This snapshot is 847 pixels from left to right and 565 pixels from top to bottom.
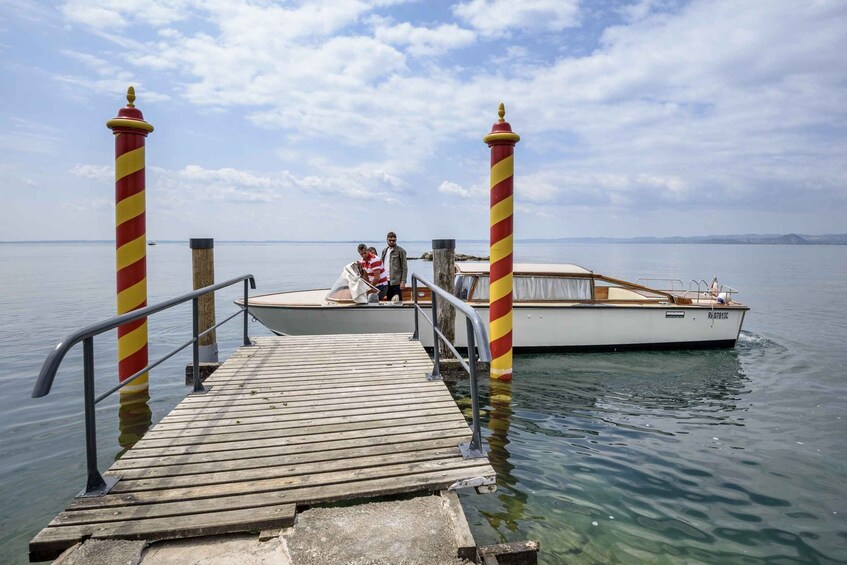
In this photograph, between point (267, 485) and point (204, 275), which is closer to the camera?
point (267, 485)

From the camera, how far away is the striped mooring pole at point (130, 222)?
6105 millimetres

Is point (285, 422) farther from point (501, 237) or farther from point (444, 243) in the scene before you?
point (444, 243)

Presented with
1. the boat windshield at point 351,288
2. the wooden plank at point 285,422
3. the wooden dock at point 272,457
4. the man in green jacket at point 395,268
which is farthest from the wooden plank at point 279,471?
the man in green jacket at point 395,268

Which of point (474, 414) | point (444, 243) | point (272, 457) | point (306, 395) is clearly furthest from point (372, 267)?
Result: point (474, 414)

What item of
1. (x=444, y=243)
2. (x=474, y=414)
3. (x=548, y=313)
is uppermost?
(x=444, y=243)

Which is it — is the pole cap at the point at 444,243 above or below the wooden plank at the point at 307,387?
above

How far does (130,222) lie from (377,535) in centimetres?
519

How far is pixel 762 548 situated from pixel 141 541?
4.65 metres

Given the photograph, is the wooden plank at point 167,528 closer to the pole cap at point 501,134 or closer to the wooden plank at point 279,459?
the wooden plank at point 279,459

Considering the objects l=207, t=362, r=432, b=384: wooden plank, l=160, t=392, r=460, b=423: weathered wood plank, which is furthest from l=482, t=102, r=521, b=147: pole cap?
l=160, t=392, r=460, b=423: weathered wood plank

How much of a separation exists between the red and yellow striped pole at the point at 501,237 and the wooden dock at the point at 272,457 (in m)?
1.98

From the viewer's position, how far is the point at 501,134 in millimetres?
7031

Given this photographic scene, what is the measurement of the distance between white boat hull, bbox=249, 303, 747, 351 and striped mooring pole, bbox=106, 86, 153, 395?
440 cm

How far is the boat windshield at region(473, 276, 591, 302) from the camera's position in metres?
11.4
